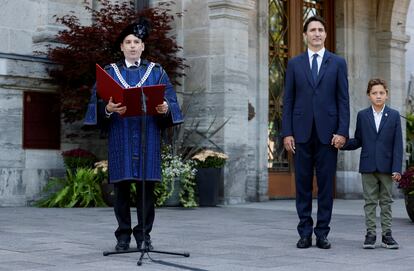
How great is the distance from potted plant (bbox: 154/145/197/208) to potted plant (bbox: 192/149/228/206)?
213mm

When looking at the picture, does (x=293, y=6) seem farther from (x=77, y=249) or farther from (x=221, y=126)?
(x=77, y=249)

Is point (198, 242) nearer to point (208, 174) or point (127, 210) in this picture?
point (127, 210)

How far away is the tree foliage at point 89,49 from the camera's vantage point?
12.3 metres

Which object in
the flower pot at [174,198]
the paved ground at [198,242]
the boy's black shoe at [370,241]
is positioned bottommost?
the paved ground at [198,242]

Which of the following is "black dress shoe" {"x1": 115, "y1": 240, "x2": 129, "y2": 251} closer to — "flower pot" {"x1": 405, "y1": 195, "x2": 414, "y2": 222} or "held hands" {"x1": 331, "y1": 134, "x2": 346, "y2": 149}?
"held hands" {"x1": 331, "y1": 134, "x2": 346, "y2": 149}

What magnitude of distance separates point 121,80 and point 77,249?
1.53 metres

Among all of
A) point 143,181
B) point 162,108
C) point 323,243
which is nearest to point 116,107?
point 162,108

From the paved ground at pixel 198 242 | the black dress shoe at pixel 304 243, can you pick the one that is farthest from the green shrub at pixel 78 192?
the black dress shoe at pixel 304 243

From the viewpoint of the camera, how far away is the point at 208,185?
1288 centimetres

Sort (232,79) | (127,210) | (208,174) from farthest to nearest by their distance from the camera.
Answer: (232,79)
(208,174)
(127,210)

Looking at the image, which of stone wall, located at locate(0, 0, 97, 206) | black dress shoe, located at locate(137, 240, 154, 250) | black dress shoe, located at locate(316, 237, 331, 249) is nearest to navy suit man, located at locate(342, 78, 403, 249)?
black dress shoe, located at locate(316, 237, 331, 249)

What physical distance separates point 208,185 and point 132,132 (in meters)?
6.01

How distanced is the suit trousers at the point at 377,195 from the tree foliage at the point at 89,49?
17.9ft

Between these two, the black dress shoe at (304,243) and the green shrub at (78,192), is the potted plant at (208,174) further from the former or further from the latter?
the black dress shoe at (304,243)
